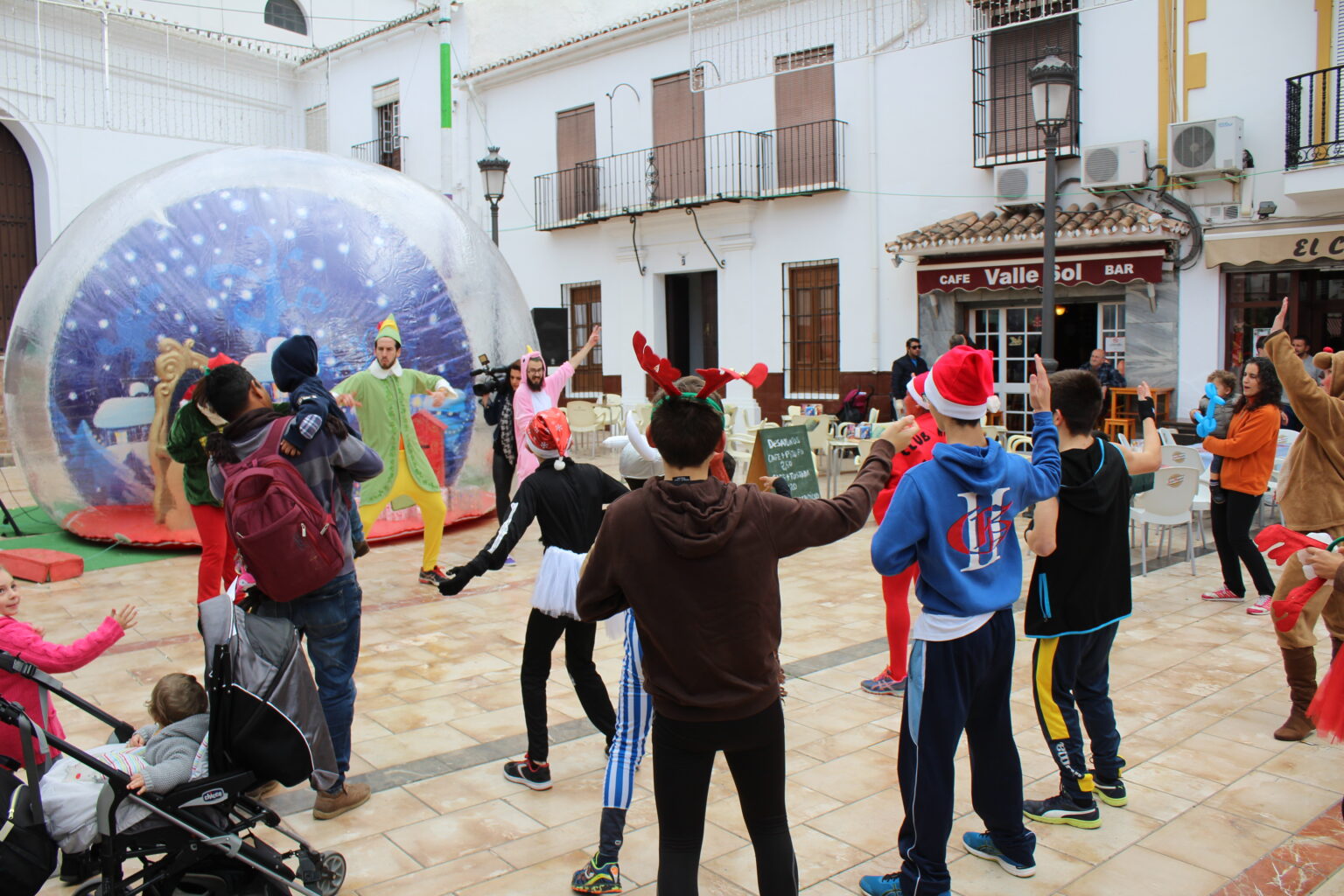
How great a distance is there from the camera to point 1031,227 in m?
13.7

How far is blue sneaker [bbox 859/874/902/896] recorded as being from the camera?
3330 millimetres

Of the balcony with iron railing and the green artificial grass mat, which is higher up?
the balcony with iron railing

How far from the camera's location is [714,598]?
2564 mm

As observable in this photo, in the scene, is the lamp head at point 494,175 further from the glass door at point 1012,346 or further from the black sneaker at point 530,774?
the black sneaker at point 530,774

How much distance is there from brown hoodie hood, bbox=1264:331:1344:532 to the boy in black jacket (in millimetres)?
1314

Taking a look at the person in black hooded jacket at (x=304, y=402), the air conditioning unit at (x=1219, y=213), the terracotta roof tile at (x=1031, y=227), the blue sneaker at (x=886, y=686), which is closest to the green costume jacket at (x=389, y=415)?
the person in black hooded jacket at (x=304, y=402)

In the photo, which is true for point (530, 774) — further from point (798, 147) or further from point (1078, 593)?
point (798, 147)

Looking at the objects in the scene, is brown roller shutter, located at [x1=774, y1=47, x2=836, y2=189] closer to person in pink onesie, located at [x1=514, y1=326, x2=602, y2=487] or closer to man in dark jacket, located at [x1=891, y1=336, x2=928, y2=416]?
man in dark jacket, located at [x1=891, y1=336, x2=928, y2=416]

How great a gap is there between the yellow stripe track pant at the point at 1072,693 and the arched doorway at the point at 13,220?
820 inches

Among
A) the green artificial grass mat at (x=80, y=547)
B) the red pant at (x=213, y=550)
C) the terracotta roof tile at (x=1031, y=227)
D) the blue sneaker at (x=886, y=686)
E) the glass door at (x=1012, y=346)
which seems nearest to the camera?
the blue sneaker at (x=886, y=686)

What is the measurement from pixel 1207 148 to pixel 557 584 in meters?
11.5

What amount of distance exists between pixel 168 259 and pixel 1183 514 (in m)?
8.07

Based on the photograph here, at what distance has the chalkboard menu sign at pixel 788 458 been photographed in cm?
575

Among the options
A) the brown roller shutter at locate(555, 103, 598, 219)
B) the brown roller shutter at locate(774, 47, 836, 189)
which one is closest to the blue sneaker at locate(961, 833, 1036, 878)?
the brown roller shutter at locate(774, 47, 836, 189)
